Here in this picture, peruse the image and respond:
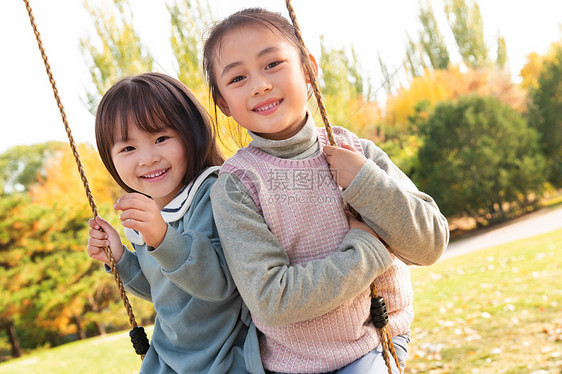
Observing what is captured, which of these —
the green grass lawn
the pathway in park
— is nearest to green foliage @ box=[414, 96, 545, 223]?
the pathway in park

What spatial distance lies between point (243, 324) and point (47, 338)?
14.7 m

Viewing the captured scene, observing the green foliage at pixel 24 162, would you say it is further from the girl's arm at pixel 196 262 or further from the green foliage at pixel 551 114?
the girl's arm at pixel 196 262

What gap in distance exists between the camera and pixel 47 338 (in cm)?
1447

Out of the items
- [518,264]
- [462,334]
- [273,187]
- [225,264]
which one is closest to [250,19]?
[273,187]

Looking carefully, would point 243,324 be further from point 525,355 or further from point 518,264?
point 518,264

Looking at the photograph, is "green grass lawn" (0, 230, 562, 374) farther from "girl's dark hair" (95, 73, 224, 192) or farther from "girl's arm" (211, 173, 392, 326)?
"girl's dark hair" (95, 73, 224, 192)

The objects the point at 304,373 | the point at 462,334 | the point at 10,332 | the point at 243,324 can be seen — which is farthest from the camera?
the point at 10,332

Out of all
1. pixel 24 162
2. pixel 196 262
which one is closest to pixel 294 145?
pixel 196 262

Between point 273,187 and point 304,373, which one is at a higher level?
point 273,187

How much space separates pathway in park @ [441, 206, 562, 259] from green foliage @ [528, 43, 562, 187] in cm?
226

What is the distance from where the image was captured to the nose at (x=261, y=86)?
158cm

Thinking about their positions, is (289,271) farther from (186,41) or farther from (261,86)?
(186,41)

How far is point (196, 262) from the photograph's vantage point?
157 cm

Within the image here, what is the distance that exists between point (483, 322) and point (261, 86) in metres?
4.79
